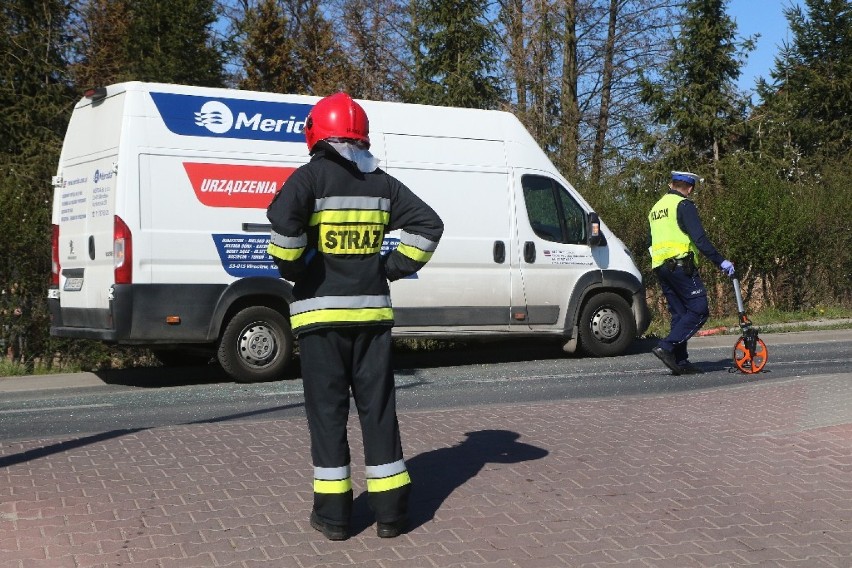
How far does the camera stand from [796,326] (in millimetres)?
17172

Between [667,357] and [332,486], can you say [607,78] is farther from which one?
[332,486]

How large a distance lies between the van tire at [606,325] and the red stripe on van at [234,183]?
12.9 feet

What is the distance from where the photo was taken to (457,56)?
2881 cm

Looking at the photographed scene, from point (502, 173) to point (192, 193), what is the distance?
11.2 feet

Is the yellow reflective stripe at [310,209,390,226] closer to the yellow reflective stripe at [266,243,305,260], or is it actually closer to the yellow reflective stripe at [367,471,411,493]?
the yellow reflective stripe at [266,243,305,260]

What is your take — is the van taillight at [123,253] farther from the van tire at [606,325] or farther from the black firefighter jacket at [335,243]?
the black firefighter jacket at [335,243]

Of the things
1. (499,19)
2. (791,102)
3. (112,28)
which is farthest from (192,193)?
(112,28)

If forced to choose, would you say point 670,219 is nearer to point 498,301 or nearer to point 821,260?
point 498,301

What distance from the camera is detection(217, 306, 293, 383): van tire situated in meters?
11.4

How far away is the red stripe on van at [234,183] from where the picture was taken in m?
11.0

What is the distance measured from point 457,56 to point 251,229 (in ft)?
60.5

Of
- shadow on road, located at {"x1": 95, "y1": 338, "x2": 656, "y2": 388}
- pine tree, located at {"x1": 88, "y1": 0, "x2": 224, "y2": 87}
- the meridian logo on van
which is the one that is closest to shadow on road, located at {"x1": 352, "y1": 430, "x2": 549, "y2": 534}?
the meridian logo on van

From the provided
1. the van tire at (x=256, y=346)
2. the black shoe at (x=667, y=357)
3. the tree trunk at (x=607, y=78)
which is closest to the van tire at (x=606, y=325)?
the black shoe at (x=667, y=357)

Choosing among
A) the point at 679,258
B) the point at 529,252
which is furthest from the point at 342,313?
the point at 529,252
